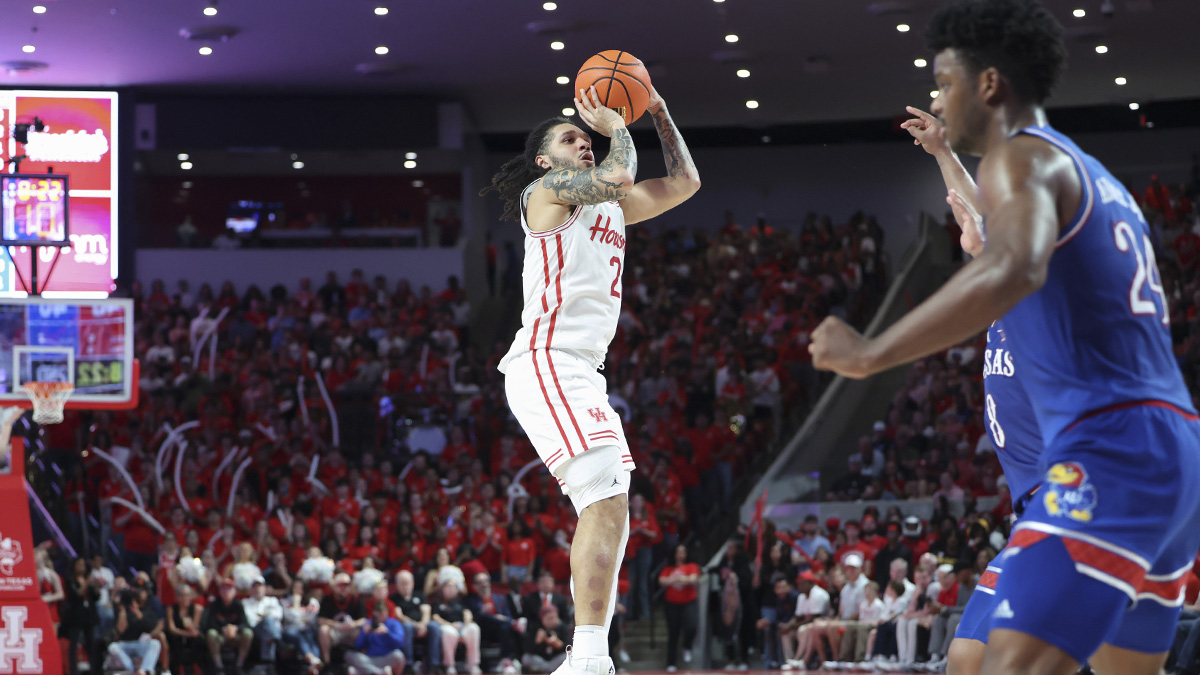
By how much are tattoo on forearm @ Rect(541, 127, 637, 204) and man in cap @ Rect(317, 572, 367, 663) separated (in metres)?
9.07

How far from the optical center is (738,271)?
2212 centimetres

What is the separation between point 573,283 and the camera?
16.6 ft

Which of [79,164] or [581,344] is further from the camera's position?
[79,164]

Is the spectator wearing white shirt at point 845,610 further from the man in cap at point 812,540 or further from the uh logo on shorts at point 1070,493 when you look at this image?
the uh logo on shorts at point 1070,493

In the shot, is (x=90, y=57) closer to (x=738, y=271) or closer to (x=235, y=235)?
(x=235, y=235)

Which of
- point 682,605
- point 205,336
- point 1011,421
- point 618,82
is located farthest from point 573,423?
point 205,336

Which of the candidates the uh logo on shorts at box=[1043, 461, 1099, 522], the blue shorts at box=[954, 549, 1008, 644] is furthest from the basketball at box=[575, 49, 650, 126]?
the uh logo on shorts at box=[1043, 461, 1099, 522]

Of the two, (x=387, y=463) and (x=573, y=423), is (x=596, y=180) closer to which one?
(x=573, y=423)

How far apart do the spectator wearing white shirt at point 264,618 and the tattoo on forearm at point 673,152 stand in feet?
29.7

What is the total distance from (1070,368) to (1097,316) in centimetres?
13

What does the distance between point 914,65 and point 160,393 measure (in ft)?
44.2

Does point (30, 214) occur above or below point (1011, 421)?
above

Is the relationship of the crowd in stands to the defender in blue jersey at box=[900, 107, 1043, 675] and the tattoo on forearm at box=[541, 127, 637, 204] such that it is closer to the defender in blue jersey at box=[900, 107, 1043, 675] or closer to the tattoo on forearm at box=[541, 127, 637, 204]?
the tattoo on forearm at box=[541, 127, 637, 204]

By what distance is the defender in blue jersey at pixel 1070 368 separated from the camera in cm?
259
